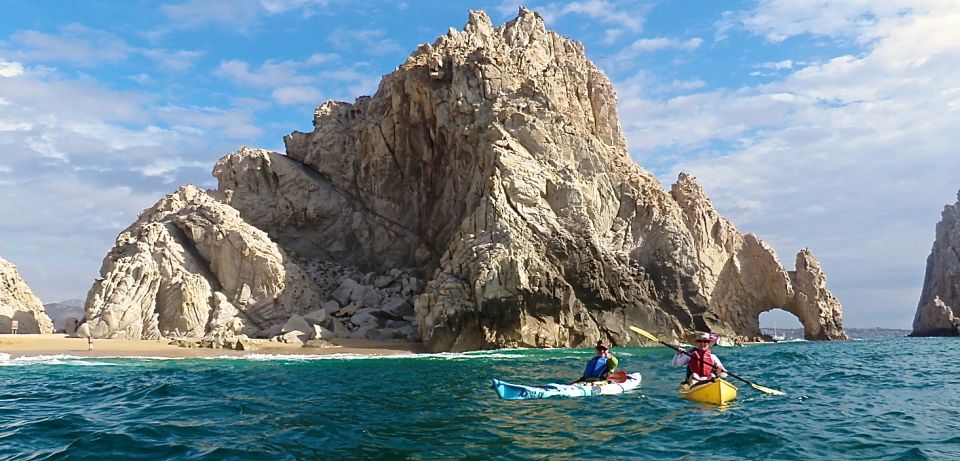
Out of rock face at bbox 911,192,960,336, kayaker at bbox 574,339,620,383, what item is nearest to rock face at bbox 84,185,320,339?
kayaker at bbox 574,339,620,383

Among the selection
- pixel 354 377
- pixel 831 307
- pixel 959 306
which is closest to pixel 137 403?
pixel 354 377

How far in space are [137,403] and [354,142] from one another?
5134 cm

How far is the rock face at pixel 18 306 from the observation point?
49.2 metres

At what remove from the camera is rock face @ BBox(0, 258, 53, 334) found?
4916cm

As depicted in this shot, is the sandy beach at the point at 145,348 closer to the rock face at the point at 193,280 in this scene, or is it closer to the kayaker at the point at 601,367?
the rock face at the point at 193,280

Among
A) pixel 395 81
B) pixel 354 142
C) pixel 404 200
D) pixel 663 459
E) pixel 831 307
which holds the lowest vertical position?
pixel 663 459

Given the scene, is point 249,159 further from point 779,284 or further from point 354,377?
point 779,284

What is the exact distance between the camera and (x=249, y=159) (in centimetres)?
6272

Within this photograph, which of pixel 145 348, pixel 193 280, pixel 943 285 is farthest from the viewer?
pixel 943 285

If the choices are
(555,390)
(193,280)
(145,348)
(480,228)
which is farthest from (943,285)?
(145,348)

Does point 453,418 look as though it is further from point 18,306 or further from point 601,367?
point 18,306

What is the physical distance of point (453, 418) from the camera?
1538 cm

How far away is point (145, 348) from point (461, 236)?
21.5m

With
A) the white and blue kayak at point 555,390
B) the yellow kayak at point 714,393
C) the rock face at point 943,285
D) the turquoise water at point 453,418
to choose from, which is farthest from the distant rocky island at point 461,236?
the yellow kayak at point 714,393
